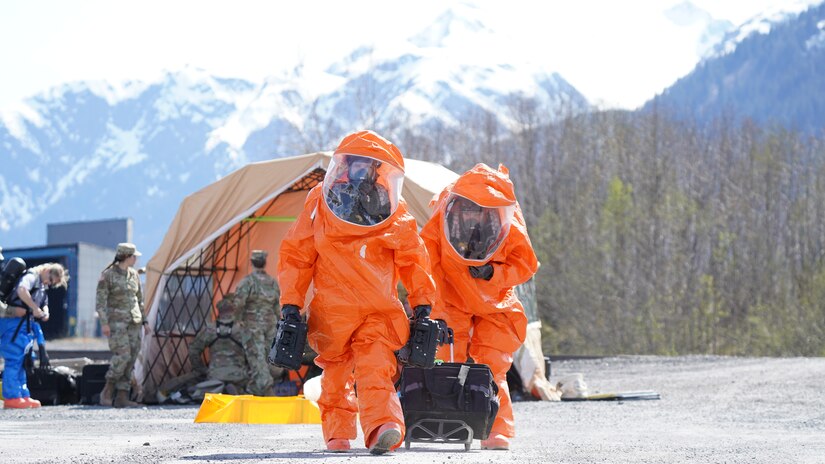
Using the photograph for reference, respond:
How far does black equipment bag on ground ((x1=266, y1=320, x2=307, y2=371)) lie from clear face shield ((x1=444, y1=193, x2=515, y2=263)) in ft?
6.06

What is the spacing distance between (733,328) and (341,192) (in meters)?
32.0

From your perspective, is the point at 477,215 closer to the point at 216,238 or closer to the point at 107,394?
the point at 107,394

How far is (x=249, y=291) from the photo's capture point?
13.6 m

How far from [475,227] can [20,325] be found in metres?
6.67

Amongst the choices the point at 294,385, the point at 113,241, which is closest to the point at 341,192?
the point at 294,385

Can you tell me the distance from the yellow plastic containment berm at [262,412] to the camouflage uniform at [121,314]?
2.36 meters

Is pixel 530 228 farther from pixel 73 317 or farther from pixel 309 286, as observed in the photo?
pixel 309 286

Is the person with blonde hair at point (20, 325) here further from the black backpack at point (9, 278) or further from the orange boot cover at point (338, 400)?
the orange boot cover at point (338, 400)

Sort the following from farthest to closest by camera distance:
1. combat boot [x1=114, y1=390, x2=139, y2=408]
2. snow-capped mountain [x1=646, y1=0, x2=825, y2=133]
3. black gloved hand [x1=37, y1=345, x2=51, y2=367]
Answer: snow-capped mountain [x1=646, y1=0, x2=825, y2=133] < black gloved hand [x1=37, y1=345, x2=51, y2=367] < combat boot [x1=114, y1=390, x2=139, y2=408]

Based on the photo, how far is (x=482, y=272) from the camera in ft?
28.1

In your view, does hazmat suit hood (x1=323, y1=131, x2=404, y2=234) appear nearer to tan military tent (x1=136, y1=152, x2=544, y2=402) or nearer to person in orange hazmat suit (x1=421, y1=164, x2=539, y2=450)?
person in orange hazmat suit (x1=421, y1=164, x2=539, y2=450)

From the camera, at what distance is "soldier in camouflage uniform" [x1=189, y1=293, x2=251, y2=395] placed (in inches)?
565

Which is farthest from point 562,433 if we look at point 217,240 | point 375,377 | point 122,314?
point 217,240

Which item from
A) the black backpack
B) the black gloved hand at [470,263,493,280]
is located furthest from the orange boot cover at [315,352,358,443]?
the black backpack
